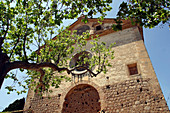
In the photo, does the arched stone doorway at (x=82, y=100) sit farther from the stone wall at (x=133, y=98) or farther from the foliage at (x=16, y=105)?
the foliage at (x=16, y=105)

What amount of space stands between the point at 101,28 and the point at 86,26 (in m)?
1.66

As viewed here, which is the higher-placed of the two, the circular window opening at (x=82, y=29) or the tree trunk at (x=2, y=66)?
the circular window opening at (x=82, y=29)

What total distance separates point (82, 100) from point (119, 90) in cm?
251

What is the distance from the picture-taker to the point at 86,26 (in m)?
13.3

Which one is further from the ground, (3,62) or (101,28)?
(101,28)

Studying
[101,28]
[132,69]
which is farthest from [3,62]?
[101,28]

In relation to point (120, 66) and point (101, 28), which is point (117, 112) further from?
point (101, 28)

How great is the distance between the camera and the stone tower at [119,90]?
6848 millimetres

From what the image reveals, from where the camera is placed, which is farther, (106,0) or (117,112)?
(117,112)

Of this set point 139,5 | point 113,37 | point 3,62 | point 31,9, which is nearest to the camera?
point 139,5

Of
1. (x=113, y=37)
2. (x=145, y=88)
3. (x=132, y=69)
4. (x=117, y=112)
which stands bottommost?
(x=117, y=112)

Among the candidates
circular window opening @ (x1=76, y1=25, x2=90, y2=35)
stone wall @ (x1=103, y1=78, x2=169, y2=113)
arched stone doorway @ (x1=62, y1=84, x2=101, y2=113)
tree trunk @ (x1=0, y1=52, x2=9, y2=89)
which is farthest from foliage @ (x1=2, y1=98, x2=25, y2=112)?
tree trunk @ (x1=0, y1=52, x2=9, y2=89)

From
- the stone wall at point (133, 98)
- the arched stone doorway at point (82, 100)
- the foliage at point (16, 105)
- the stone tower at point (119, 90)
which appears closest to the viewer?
the stone wall at point (133, 98)

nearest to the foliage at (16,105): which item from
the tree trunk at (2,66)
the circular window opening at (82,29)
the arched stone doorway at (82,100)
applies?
the arched stone doorway at (82,100)
